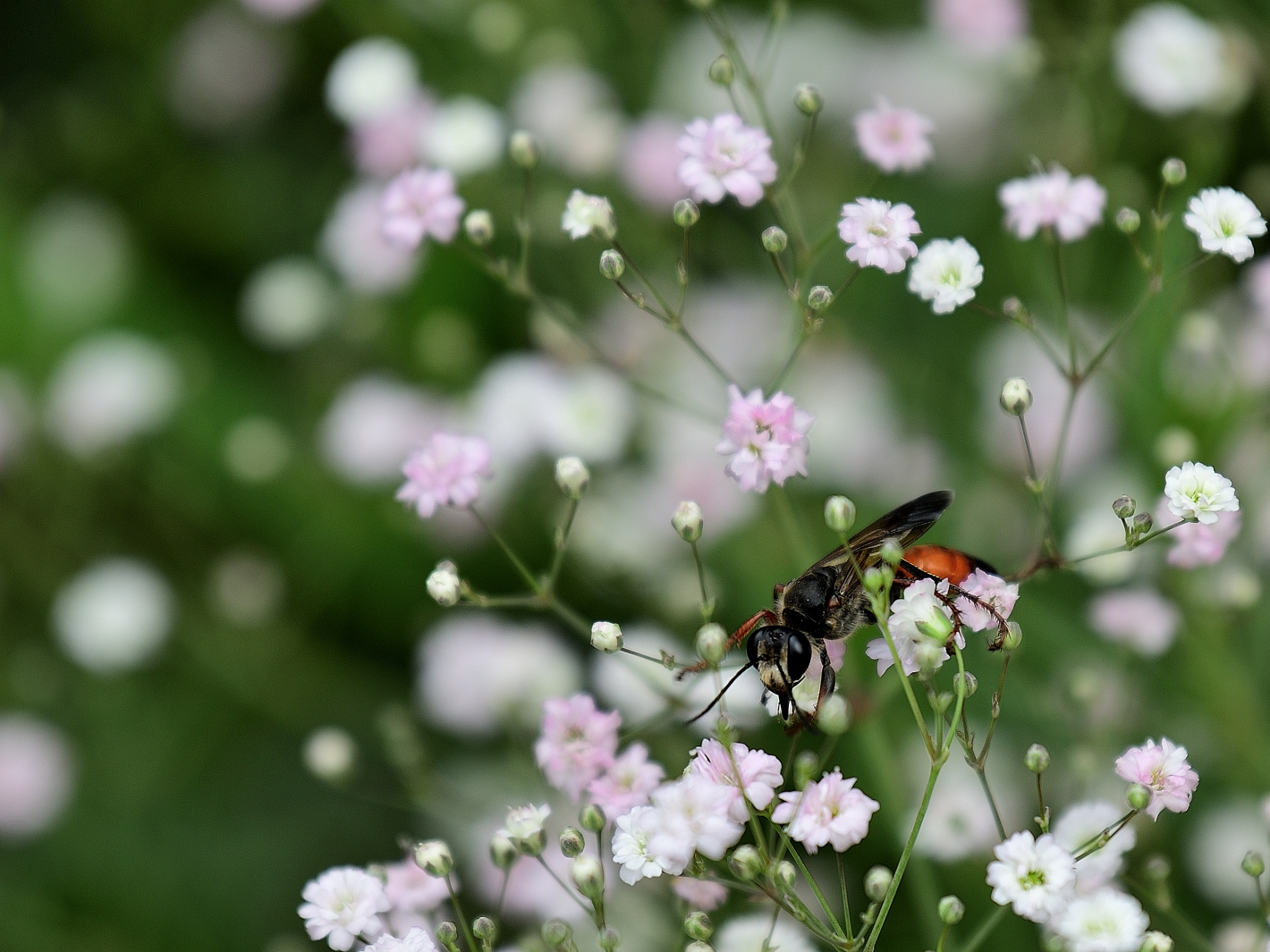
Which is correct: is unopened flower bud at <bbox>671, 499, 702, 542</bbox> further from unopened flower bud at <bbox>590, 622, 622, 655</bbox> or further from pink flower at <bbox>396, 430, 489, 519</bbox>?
pink flower at <bbox>396, 430, 489, 519</bbox>

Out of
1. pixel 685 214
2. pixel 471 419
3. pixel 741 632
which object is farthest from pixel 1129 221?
pixel 471 419

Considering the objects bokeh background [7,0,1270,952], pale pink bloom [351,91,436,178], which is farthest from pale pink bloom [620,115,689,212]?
pale pink bloom [351,91,436,178]

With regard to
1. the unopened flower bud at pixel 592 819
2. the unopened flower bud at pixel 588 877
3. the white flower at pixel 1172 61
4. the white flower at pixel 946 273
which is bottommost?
the unopened flower bud at pixel 588 877

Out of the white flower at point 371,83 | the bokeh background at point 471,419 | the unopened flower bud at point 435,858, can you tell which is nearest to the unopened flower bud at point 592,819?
the unopened flower bud at point 435,858

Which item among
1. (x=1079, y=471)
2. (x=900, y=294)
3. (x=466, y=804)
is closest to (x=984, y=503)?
(x=1079, y=471)

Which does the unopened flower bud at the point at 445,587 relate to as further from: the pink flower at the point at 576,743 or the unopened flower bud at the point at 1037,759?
the unopened flower bud at the point at 1037,759

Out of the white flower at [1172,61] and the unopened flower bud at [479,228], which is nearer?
the unopened flower bud at [479,228]

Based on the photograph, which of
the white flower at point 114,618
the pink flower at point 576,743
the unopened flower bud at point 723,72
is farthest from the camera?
the white flower at point 114,618
